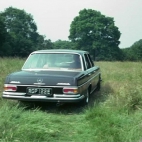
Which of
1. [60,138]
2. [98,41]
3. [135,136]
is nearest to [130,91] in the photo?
[135,136]

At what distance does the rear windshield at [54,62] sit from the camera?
6848mm

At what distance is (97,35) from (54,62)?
182 feet

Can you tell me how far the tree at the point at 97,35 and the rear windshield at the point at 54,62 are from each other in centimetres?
5243

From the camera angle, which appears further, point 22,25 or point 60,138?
point 22,25

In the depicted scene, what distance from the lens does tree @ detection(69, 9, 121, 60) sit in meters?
60.0

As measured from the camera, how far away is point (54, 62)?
22.9 feet

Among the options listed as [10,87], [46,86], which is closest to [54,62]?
[46,86]

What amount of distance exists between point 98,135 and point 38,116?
1289mm

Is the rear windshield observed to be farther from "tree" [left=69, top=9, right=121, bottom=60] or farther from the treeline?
"tree" [left=69, top=9, right=121, bottom=60]

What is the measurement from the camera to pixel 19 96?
230 inches

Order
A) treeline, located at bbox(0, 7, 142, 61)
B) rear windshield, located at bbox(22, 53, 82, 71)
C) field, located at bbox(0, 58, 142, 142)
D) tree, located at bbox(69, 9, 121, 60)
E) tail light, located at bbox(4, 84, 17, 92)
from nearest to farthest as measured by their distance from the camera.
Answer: field, located at bbox(0, 58, 142, 142)
tail light, located at bbox(4, 84, 17, 92)
rear windshield, located at bbox(22, 53, 82, 71)
tree, located at bbox(69, 9, 121, 60)
treeline, located at bbox(0, 7, 142, 61)

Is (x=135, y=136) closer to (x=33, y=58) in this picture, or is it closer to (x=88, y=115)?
(x=88, y=115)

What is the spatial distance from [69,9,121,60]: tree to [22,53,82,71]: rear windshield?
52435 millimetres

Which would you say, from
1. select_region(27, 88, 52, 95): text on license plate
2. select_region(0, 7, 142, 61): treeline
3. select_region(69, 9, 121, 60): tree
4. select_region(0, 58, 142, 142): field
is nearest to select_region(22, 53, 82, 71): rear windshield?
select_region(27, 88, 52, 95): text on license plate
